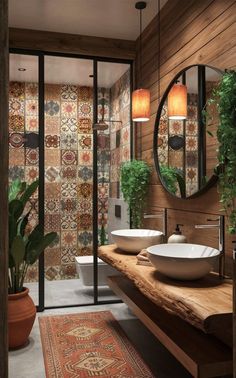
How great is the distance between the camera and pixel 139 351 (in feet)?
8.84

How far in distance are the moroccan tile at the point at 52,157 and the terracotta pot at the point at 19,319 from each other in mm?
1673

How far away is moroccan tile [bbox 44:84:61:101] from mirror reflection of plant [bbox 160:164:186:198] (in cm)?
175

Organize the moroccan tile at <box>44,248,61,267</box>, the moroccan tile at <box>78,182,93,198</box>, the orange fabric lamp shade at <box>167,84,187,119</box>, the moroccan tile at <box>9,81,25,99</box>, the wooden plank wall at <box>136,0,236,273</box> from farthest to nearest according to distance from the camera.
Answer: the moroccan tile at <box>78,182,93,198</box>
the moroccan tile at <box>44,248,61,267</box>
the moroccan tile at <box>9,81,25,99</box>
the orange fabric lamp shade at <box>167,84,187,119</box>
the wooden plank wall at <box>136,0,236,273</box>

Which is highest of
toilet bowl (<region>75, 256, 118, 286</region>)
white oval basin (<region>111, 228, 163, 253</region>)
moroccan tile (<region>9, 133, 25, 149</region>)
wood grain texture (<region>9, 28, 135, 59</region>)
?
wood grain texture (<region>9, 28, 135, 59</region>)

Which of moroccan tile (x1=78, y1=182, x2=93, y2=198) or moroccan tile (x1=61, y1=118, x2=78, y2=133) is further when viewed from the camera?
moroccan tile (x1=78, y1=182, x2=93, y2=198)

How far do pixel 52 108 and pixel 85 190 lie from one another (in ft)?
3.41

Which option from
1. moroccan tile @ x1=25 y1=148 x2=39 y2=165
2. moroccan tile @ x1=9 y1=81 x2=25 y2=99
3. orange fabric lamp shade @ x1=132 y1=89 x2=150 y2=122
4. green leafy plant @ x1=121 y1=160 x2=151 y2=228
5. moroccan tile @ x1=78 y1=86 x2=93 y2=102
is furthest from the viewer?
moroccan tile @ x1=78 y1=86 x2=93 y2=102

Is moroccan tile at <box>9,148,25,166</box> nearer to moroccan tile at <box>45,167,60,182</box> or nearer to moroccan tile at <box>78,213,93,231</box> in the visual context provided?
moroccan tile at <box>45,167,60,182</box>

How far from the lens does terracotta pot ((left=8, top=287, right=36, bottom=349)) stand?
2748 mm

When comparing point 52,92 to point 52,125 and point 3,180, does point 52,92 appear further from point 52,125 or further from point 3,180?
point 3,180

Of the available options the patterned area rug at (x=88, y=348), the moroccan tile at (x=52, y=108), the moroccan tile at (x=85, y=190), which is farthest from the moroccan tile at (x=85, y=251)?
the moroccan tile at (x=52, y=108)

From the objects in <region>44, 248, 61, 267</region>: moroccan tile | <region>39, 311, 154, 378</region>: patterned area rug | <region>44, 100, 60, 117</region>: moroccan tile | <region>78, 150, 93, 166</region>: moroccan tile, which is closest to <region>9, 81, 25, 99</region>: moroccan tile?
<region>44, 100, 60, 117</region>: moroccan tile

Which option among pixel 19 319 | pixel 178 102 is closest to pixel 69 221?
pixel 19 319

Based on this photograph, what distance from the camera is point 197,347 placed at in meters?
1.77
